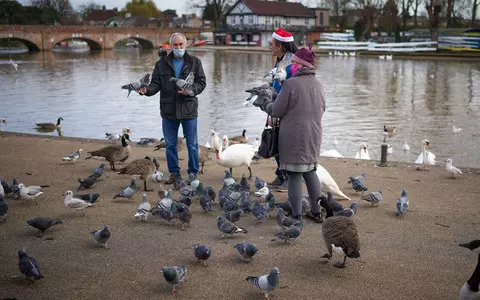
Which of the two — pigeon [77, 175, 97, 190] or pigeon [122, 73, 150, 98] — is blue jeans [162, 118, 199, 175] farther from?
pigeon [77, 175, 97, 190]

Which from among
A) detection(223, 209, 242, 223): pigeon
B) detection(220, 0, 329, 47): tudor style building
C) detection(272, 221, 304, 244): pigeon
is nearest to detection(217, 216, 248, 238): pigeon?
detection(223, 209, 242, 223): pigeon

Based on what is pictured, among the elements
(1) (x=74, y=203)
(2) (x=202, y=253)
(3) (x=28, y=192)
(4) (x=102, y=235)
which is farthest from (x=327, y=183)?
→ (3) (x=28, y=192)

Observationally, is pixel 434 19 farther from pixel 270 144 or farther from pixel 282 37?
pixel 270 144

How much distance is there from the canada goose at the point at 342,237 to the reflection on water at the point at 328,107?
804cm

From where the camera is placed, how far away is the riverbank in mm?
4672

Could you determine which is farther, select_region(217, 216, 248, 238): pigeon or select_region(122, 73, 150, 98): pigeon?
select_region(122, 73, 150, 98): pigeon

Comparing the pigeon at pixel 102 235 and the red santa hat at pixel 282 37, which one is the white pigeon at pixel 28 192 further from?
the red santa hat at pixel 282 37

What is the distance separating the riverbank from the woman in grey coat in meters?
0.89

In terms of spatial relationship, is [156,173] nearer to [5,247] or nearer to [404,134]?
[5,247]

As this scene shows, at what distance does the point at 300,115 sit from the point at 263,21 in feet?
262

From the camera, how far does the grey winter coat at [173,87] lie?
7.70 meters

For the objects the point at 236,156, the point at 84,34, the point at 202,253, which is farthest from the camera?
the point at 84,34

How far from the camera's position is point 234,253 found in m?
5.52

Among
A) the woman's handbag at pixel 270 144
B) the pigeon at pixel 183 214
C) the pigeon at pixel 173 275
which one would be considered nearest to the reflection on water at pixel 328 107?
the woman's handbag at pixel 270 144
